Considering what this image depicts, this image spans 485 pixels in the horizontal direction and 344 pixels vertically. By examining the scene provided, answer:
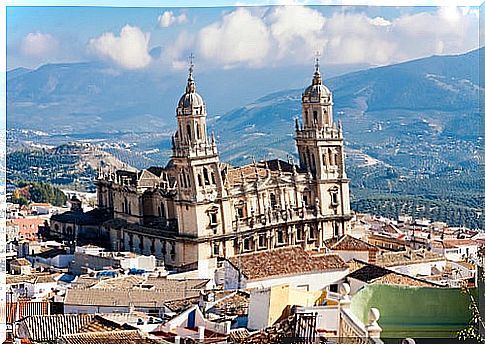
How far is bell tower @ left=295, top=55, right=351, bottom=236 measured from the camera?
34.7 ft

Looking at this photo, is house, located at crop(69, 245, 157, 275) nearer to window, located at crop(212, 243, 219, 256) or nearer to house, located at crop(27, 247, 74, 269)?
house, located at crop(27, 247, 74, 269)

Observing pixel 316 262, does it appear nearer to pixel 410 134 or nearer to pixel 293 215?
pixel 293 215

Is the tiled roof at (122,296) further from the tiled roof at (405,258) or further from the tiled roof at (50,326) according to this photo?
the tiled roof at (405,258)

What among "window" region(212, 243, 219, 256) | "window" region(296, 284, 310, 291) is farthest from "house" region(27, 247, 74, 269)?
"window" region(296, 284, 310, 291)

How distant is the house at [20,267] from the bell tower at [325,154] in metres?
3.38

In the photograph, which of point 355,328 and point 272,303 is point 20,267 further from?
point 355,328

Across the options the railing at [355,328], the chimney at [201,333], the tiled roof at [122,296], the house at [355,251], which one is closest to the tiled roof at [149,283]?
the tiled roof at [122,296]

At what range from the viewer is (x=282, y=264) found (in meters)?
5.90

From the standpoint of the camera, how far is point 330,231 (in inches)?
416

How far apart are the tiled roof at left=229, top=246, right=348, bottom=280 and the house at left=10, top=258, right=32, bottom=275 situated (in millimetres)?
2522

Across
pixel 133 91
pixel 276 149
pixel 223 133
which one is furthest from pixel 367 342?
pixel 276 149

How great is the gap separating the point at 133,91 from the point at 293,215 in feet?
6.74

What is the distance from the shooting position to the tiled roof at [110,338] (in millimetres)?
3170

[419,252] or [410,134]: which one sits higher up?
[410,134]
